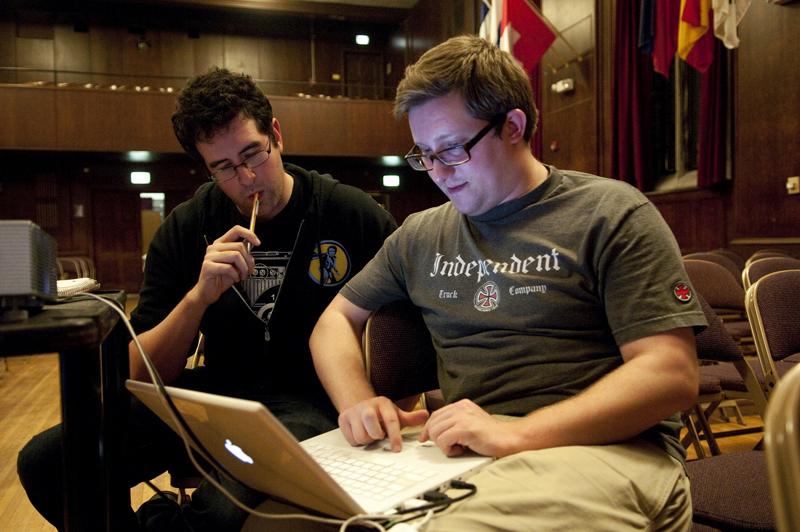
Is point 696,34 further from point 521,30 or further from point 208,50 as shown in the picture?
point 208,50

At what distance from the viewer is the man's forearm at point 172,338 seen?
153 centimetres

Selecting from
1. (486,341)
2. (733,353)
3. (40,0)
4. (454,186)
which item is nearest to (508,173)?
(454,186)

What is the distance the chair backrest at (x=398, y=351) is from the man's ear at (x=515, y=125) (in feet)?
1.48

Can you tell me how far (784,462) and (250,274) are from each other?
4.10 ft

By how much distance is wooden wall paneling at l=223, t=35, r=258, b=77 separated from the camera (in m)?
12.1

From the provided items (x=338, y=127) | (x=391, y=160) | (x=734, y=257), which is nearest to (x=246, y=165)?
(x=734, y=257)

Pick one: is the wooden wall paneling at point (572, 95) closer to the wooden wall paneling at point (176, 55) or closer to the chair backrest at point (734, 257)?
the chair backrest at point (734, 257)

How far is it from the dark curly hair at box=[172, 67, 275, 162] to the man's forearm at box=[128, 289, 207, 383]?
43 cm

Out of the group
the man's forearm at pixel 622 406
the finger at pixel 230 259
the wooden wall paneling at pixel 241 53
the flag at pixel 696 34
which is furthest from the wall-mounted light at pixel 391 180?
the man's forearm at pixel 622 406

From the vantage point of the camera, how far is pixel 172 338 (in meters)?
1.56

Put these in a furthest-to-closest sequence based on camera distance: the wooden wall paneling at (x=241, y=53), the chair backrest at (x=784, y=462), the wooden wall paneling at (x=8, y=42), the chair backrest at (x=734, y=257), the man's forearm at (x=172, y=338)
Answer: the wooden wall paneling at (x=241, y=53) → the wooden wall paneling at (x=8, y=42) → the chair backrest at (x=734, y=257) → the man's forearm at (x=172, y=338) → the chair backrest at (x=784, y=462)

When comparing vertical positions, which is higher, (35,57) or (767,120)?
(35,57)

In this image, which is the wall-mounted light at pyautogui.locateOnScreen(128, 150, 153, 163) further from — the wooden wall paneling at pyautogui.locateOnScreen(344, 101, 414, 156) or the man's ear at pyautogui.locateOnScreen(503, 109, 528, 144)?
the man's ear at pyautogui.locateOnScreen(503, 109, 528, 144)

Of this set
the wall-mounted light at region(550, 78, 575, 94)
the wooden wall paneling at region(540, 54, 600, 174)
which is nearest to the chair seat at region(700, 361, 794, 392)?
the wooden wall paneling at region(540, 54, 600, 174)
